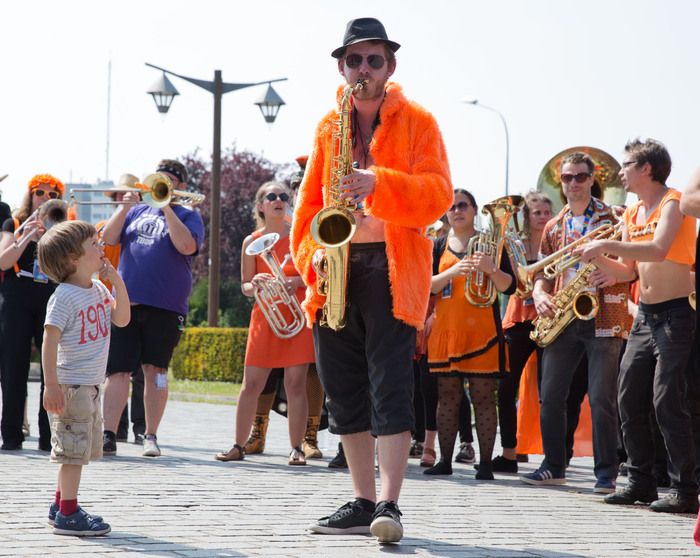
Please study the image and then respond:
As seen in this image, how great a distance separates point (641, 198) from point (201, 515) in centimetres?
340

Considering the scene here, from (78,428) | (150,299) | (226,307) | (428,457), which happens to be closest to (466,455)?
(428,457)

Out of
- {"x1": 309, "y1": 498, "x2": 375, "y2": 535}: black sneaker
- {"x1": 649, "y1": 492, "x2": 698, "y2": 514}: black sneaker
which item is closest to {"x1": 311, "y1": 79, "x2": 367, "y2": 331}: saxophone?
{"x1": 309, "y1": 498, "x2": 375, "y2": 535}: black sneaker

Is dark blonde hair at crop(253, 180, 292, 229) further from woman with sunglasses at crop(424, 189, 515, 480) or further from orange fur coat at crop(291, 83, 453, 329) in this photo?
orange fur coat at crop(291, 83, 453, 329)

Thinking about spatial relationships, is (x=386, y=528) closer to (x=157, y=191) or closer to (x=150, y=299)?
(x=150, y=299)

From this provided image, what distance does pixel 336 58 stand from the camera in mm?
6199

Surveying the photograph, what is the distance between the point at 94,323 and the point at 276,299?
3.76m

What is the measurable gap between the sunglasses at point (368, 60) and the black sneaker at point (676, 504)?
10.4 ft

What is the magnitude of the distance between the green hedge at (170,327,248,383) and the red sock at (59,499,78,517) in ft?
62.1

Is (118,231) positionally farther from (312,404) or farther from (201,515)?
(201,515)

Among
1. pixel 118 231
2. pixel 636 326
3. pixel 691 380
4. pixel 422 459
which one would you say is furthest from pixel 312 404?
pixel 691 380

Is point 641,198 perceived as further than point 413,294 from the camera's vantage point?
Yes

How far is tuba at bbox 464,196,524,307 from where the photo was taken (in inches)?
369

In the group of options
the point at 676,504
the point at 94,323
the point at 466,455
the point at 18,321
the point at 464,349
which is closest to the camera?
the point at 94,323

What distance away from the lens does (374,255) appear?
6.02 m
